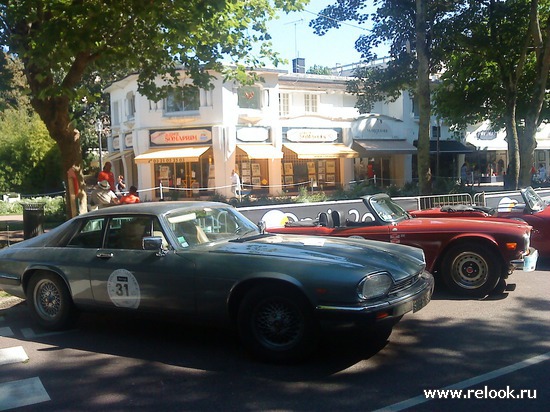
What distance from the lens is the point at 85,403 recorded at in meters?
4.36

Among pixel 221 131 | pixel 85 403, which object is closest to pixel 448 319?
pixel 85 403

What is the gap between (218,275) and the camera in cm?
521

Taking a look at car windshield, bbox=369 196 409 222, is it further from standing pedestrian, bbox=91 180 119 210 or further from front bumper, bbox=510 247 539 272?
standing pedestrian, bbox=91 180 119 210

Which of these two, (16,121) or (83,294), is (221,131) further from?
(83,294)

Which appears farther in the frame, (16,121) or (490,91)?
(16,121)

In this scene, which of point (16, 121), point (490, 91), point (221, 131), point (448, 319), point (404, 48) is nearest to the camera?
point (448, 319)

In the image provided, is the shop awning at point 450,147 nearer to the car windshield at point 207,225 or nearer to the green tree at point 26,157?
the green tree at point 26,157

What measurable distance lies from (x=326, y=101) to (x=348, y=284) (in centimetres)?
2796

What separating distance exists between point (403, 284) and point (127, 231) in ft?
9.77

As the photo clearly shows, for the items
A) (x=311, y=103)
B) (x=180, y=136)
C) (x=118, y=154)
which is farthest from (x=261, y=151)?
(x=118, y=154)

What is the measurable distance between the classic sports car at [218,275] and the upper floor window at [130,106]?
25510mm

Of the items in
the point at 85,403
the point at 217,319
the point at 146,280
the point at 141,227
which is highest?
the point at 141,227

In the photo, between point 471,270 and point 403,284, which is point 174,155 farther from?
point 403,284

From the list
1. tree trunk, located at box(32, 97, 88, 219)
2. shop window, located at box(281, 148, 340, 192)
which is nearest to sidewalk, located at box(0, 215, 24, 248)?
tree trunk, located at box(32, 97, 88, 219)
